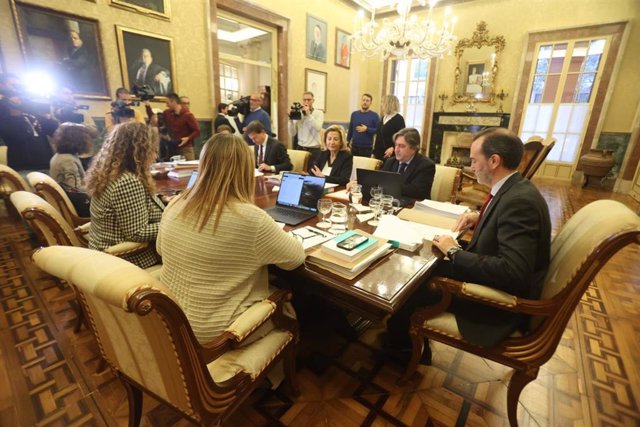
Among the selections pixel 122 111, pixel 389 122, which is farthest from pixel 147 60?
pixel 389 122

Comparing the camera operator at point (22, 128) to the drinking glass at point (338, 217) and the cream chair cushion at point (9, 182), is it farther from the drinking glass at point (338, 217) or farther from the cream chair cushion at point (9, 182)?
the drinking glass at point (338, 217)

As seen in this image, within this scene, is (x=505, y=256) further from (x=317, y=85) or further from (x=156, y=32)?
(x=317, y=85)

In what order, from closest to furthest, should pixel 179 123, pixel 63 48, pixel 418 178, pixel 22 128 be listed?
pixel 418 178
pixel 22 128
pixel 63 48
pixel 179 123

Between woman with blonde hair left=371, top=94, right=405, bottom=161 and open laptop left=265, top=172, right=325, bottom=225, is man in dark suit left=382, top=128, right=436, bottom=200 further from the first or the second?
woman with blonde hair left=371, top=94, right=405, bottom=161

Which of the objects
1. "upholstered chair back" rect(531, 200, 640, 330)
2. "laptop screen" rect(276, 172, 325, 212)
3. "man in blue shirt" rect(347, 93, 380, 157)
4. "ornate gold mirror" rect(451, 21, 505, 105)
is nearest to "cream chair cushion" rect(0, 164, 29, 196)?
"laptop screen" rect(276, 172, 325, 212)

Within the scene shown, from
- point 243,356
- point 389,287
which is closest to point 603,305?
point 389,287

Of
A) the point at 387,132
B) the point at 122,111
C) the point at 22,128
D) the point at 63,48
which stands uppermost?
the point at 63,48

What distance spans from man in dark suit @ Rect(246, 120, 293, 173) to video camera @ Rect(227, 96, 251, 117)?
4.87 ft

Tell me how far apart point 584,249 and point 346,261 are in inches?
34.4

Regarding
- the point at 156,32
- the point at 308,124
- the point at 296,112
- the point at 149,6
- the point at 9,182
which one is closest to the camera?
the point at 9,182

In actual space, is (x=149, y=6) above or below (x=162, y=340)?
above

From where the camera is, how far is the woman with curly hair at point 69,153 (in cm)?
224

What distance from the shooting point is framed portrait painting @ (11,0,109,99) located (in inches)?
126

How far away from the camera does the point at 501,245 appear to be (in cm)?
124
